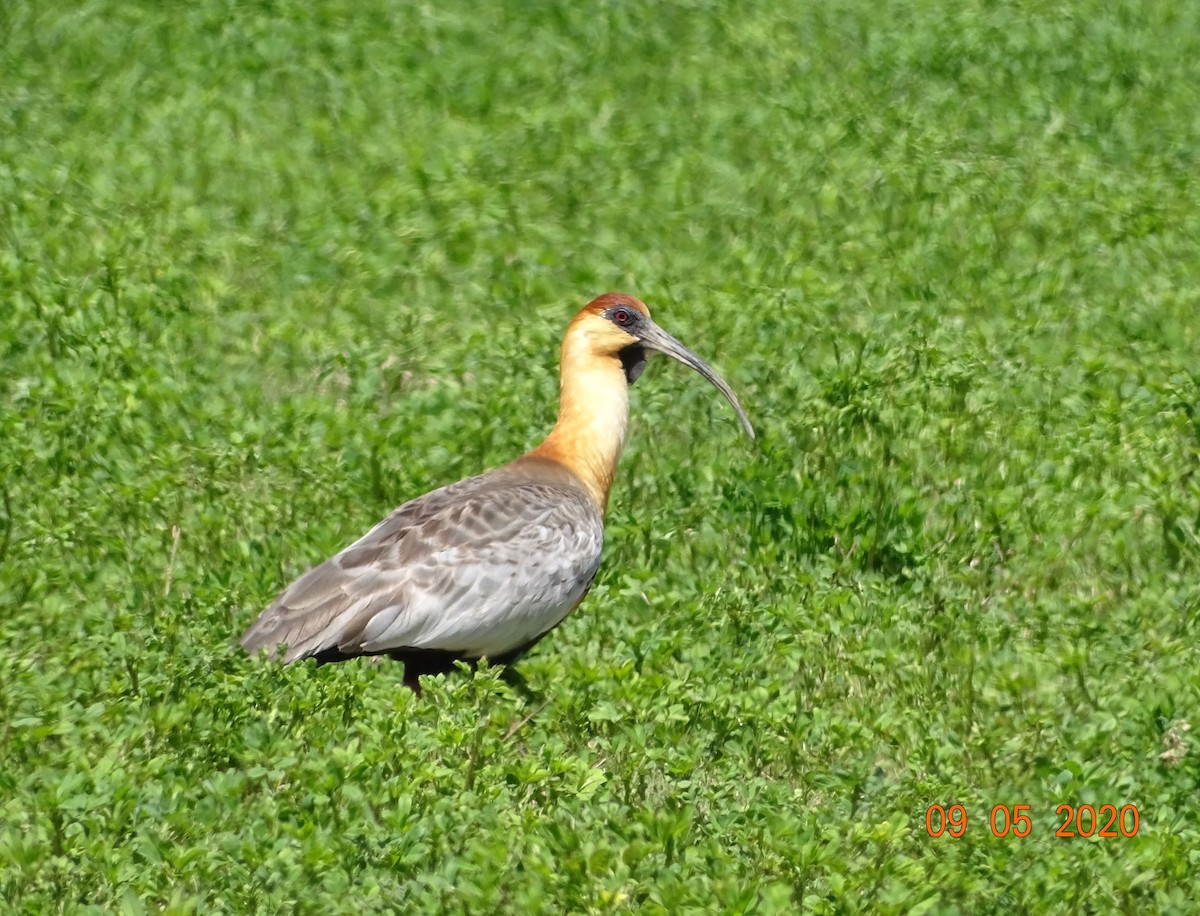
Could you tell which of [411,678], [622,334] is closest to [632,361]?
[622,334]

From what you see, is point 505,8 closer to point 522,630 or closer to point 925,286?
point 925,286

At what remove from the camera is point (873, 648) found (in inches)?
278

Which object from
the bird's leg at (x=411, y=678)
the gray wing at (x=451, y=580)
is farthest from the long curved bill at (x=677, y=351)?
the bird's leg at (x=411, y=678)

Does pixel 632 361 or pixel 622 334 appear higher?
pixel 622 334

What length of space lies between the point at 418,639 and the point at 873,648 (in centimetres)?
164

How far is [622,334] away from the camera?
811 centimetres

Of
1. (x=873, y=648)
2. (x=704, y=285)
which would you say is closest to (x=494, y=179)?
(x=704, y=285)
